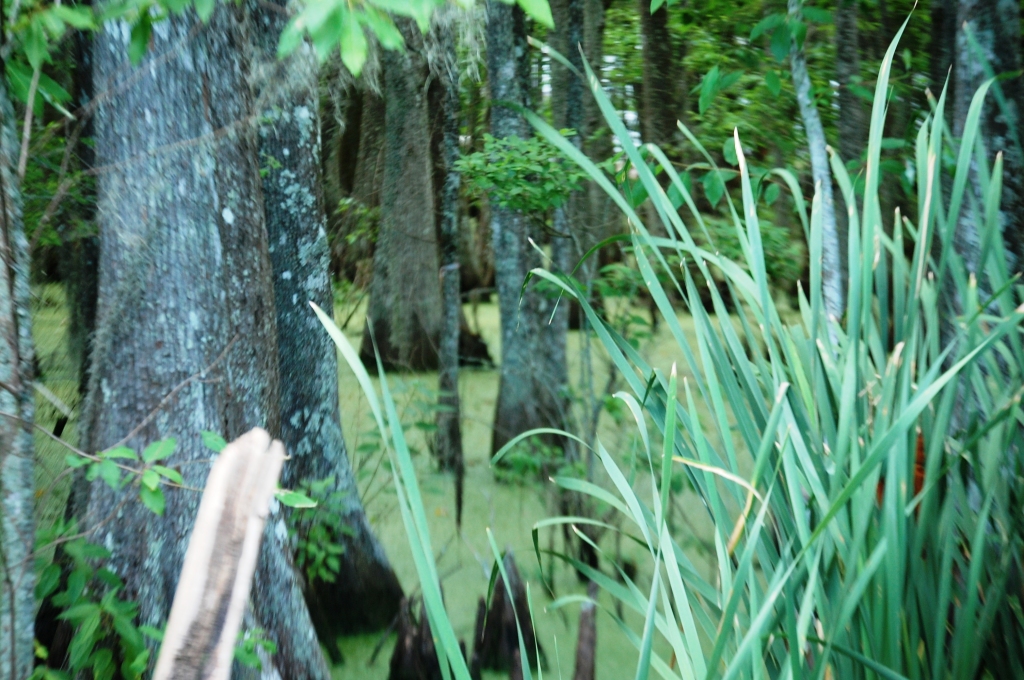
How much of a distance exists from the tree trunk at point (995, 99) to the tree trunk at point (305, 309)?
1.95 metres

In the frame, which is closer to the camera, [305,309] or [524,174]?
[305,309]

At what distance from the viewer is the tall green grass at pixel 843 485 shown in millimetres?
676

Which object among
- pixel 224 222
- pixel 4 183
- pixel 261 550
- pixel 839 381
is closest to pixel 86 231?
pixel 224 222

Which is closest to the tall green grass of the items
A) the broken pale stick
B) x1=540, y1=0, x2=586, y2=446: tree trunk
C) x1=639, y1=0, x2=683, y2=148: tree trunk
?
the broken pale stick

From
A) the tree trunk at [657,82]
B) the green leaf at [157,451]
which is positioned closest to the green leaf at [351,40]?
the green leaf at [157,451]

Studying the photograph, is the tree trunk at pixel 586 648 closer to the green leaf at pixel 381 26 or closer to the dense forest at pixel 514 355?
the dense forest at pixel 514 355

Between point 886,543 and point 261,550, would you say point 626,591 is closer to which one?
point 886,543

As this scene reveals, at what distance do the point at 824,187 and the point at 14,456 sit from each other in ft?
5.77

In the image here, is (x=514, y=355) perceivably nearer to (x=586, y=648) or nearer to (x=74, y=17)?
(x=586, y=648)

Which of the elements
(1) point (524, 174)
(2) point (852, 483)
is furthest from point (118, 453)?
(1) point (524, 174)

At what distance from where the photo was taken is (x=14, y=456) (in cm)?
126

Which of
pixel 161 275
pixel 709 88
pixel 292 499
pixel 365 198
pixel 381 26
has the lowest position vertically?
pixel 292 499

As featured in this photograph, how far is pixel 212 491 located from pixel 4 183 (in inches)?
42.3

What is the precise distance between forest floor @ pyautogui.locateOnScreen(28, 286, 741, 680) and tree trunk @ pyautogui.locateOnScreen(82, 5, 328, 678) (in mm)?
609
